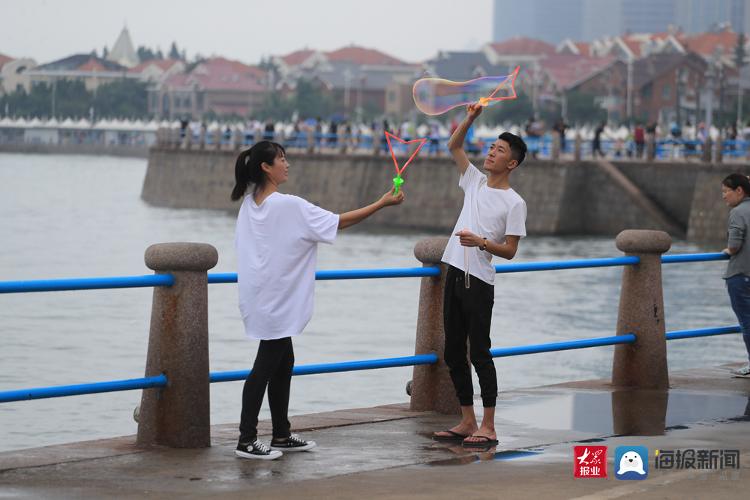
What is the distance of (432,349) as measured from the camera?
9.05 m

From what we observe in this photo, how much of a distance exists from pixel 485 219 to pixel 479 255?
195 mm

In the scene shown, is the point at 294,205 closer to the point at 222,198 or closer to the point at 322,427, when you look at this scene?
the point at 322,427

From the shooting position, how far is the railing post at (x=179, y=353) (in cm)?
778

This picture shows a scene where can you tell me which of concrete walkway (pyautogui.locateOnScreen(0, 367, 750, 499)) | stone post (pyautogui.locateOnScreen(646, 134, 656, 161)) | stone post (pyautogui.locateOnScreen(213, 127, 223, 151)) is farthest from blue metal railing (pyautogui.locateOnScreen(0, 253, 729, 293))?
stone post (pyautogui.locateOnScreen(213, 127, 223, 151))

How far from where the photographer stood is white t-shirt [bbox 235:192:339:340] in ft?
24.1

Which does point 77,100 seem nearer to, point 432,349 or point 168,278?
point 432,349

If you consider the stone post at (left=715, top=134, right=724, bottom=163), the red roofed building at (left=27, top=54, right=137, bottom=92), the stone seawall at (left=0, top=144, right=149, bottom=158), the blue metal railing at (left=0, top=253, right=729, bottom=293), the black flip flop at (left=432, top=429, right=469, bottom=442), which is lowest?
the stone seawall at (left=0, top=144, right=149, bottom=158)

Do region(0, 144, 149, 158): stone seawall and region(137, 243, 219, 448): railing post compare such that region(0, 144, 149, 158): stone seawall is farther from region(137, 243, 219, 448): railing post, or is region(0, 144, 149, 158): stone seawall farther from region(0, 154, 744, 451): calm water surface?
region(137, 243, 219, 448): railing post

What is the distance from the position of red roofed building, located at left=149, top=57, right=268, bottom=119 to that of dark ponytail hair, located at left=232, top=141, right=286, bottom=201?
555 ft

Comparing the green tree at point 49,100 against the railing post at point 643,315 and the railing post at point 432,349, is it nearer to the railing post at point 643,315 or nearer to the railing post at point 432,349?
the railing post at point 643,315

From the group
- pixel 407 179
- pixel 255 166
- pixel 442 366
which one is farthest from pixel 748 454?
pixel 407 179

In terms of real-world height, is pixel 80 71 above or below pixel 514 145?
above

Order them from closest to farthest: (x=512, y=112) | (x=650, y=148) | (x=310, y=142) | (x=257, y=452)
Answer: (x=257, y=452), (x=650, y=148), (x=310, y=142), (x=512, y=112)

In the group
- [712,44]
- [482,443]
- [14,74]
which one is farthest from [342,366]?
[712,44]
